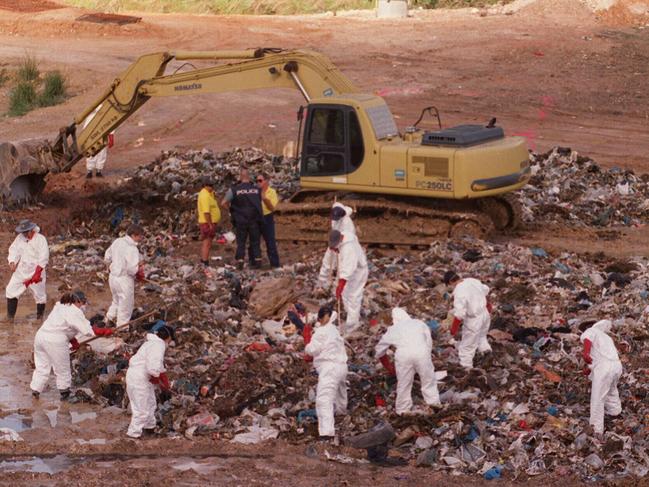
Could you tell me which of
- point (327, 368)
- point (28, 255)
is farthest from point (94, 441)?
point (28, 255)

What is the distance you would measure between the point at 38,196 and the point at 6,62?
1330 cm

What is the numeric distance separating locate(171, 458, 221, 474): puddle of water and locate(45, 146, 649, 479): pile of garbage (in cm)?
66

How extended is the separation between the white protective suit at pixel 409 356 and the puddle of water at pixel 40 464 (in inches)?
139

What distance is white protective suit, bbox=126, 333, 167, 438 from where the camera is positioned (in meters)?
14.1

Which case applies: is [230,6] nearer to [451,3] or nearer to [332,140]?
[451,3]

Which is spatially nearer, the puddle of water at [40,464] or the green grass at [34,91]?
the puddle of water at [40,464]

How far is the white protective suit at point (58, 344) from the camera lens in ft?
50.3

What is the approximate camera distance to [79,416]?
15000 mm

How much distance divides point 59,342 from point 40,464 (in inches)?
84.5

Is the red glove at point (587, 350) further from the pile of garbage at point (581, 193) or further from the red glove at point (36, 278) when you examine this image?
the pile of garbage at point (581, 193)

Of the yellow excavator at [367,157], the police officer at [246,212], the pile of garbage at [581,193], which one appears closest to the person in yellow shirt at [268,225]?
the police officer at [246,212]

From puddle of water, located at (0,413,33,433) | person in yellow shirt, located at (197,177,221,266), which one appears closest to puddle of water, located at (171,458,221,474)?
puddle of water, located at (0,413,33,433)

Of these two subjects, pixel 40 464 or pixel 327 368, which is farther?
pixel 327 368

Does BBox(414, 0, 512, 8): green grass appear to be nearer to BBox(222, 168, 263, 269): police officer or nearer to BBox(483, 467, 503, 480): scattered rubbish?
BBox(222, 168, 263, 269): police officer
